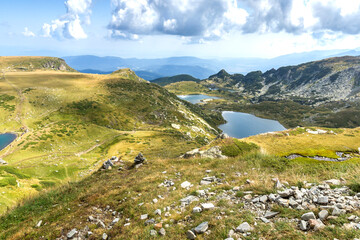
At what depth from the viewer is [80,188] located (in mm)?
A: 16266

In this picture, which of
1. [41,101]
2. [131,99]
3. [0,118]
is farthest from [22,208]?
[131,99]

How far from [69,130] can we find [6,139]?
16.6 m

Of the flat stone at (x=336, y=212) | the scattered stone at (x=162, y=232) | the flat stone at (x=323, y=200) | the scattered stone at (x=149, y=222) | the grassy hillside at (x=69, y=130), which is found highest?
the flat stone at (x=336, y=212)

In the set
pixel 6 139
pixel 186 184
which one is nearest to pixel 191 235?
pixel 186 184

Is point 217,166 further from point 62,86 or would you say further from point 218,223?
point 62,86

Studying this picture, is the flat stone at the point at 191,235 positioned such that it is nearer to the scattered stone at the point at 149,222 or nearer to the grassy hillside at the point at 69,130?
the scattered stone at the point at 149,222

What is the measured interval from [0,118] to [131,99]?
79.4m

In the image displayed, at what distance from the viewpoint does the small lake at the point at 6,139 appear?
154 feet

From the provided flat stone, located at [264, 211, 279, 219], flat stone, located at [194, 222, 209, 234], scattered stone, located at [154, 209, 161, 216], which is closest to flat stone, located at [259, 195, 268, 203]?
flat stone, located at [264, 211, 279, 219]

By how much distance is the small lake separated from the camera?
47.0 metres

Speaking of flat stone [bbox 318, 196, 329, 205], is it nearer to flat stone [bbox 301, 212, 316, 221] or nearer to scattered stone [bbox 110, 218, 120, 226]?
flat stone [bbox 301, 212, 316, 221]

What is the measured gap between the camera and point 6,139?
50.4 meters

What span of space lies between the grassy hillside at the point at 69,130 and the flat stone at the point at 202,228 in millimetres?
18034

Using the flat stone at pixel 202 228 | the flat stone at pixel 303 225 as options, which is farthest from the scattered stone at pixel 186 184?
the flat stone at pixel 303 225
